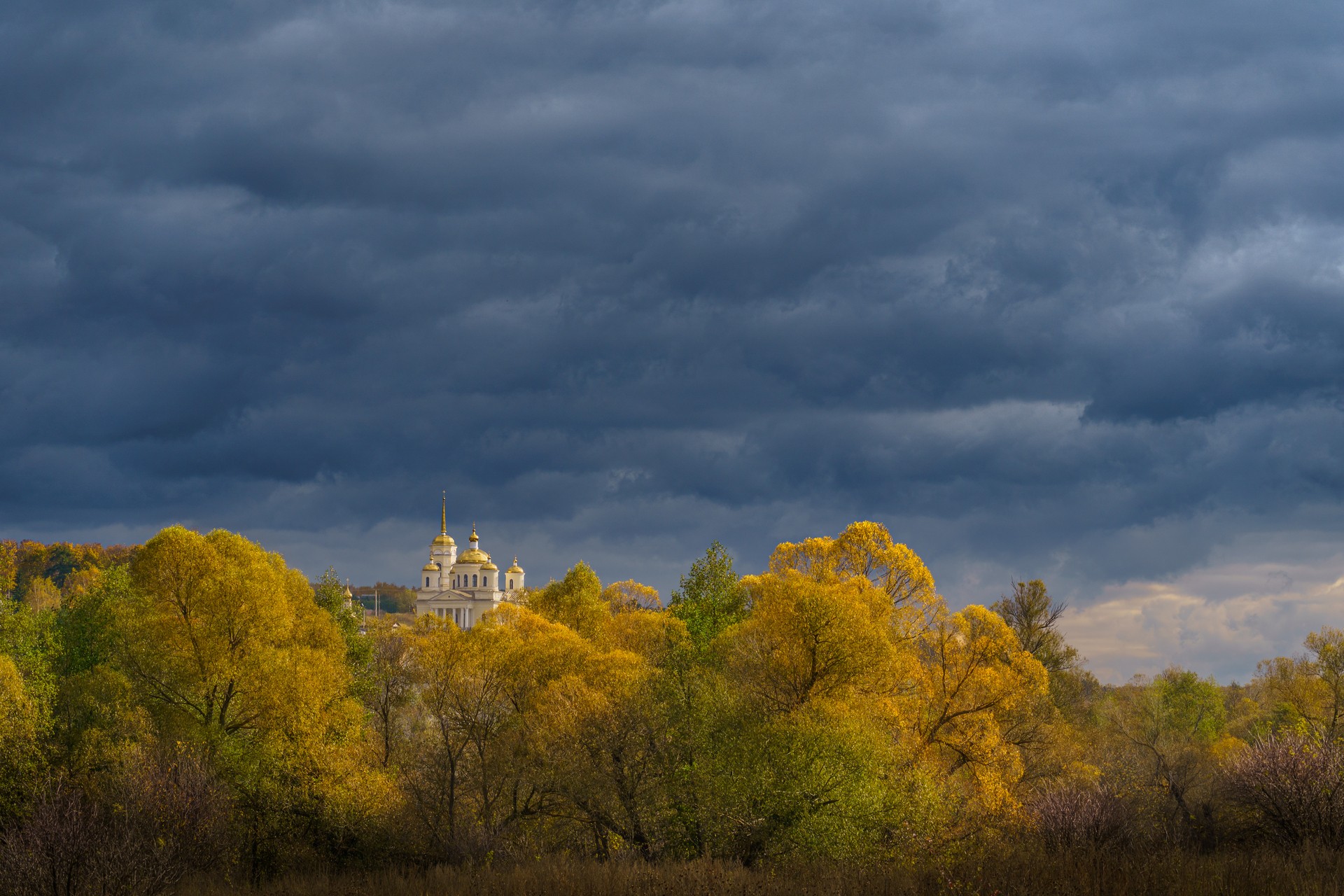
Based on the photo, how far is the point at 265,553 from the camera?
171 ft

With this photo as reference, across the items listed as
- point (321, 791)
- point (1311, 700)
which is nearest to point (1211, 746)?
point (1311, 700)

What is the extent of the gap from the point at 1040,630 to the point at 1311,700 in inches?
1008

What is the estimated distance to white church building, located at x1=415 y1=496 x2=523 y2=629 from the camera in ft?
602

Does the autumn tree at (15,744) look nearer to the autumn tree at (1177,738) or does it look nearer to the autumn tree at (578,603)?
the autumn tree at (578,603)

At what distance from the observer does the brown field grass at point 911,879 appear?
1062 inches

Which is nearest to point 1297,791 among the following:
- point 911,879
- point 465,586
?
point 911,879

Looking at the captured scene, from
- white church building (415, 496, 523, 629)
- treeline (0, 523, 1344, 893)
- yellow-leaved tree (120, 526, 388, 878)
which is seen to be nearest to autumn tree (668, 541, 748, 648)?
treeline (0, 523, 1344, 893)

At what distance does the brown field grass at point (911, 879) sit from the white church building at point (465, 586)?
146200 millimetres

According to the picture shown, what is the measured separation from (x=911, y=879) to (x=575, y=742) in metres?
16.5

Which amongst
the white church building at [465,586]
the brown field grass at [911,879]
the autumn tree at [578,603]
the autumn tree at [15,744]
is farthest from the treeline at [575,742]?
the white church building at [465,586]

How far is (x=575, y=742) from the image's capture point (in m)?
43.0

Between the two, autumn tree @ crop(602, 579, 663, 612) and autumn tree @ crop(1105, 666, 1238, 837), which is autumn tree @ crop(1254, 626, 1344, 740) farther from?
autumn tree @ crop(602, 579, 663, 612)

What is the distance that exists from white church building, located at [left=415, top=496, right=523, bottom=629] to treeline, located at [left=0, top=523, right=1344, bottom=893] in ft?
426

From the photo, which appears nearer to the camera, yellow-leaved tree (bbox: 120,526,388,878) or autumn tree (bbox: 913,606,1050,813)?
yellow-leaved tree (bbox: 120,526,388,878)
